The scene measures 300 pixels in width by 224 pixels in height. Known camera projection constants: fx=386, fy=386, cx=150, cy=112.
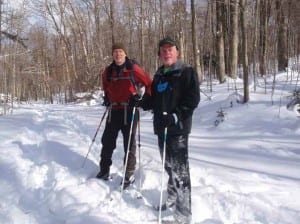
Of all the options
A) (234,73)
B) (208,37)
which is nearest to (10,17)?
(234,73)

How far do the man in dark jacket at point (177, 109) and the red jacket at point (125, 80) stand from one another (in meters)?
1.12

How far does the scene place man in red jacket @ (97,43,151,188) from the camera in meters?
5.56

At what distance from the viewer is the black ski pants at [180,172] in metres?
4.24

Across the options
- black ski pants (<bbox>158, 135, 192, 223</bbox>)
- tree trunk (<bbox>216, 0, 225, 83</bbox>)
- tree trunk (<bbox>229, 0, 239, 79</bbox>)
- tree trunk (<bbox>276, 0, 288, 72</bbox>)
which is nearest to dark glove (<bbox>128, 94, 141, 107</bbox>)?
black ski pants (<bbox>158, 135, 192, 223</bbox>)

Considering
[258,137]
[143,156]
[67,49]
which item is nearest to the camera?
[143,156]

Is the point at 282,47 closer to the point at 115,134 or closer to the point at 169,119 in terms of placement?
the point at 115,134

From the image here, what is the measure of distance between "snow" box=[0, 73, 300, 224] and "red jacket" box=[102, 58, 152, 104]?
1.14 m

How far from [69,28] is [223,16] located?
60.0 ft

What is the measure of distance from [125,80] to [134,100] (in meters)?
0.41

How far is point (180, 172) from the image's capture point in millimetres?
4348

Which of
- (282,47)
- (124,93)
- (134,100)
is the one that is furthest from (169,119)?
(282,47)

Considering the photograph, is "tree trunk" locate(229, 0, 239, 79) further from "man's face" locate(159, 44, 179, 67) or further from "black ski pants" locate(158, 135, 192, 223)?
"black ski pants" locate(158, 135, 192, 223)

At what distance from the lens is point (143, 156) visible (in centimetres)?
679

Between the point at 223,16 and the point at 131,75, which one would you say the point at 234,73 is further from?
the point at 131,75
